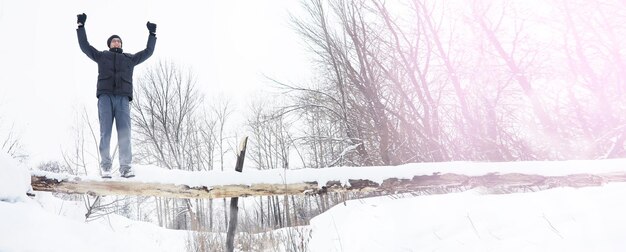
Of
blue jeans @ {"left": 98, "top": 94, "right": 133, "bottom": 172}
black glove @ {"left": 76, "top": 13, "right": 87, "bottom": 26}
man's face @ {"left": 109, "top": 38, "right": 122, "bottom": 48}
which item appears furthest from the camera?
man's face @ {"left": 109, "top": 38, "right": 122, "bottom": 48}

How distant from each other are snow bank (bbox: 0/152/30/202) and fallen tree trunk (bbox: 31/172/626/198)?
122 centimetres

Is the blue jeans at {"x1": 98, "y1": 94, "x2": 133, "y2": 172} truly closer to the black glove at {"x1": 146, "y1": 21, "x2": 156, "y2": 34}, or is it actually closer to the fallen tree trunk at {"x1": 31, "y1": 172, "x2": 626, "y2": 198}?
the fallen tree trunk at {"x1": 31, "y1": 172, "x2": 626, "y2": 198}

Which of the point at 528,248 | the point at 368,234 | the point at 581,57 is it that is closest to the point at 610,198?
the point at 528,248

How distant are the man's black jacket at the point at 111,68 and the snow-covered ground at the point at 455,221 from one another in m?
1.12

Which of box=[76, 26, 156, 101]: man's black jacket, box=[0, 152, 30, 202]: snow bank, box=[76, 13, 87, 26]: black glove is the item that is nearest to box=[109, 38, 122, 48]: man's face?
box=[76, 26, 156, 101]: man's black jacket

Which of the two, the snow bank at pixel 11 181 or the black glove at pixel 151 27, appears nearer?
the snow bank at pixel 11 181

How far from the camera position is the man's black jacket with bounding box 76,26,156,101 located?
452 cm

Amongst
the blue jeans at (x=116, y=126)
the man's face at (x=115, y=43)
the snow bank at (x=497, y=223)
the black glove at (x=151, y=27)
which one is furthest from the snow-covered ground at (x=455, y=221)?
the black glove at (x=151, y=27)

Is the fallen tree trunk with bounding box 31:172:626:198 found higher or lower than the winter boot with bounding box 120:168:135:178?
lower

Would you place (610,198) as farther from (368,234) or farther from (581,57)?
(581,57)

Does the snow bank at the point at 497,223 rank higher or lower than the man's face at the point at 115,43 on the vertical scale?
lower

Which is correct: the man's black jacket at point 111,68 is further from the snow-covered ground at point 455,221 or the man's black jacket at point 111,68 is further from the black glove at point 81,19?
the snow-covered ground at point 455,221

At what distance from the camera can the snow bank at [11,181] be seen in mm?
2738

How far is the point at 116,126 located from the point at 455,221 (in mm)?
4133
